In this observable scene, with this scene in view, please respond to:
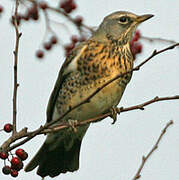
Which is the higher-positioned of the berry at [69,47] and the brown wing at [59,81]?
the berry at [69,47]

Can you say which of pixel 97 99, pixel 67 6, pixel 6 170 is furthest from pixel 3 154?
pixel 67 6

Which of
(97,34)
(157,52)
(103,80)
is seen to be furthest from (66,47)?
(157,52)

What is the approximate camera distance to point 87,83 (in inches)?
151

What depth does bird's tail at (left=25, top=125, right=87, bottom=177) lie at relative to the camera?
4.15 m

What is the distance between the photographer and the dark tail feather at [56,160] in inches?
163

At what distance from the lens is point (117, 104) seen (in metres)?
4.02

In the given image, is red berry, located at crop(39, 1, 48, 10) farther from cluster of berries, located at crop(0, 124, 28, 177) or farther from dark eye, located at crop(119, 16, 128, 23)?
cluster of berries, located at crop(0, 124, 28, 177)

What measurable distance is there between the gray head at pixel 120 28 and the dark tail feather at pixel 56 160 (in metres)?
1.07

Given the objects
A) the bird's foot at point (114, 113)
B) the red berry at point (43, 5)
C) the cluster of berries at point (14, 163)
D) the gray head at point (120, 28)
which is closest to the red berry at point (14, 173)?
the cluster of berries at point (14, 163)

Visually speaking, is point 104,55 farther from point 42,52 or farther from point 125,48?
point 42,52

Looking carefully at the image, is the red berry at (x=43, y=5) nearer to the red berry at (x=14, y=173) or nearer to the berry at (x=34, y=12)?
the berry at (x=34, y=12)

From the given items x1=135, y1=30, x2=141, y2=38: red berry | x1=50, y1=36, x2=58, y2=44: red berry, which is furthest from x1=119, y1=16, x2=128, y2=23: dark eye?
x1=50, y1=36, x2=58, y2=44: red berry

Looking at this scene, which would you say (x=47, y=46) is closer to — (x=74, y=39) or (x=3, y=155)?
(x=74, y=39)

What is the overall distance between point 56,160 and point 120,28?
1372 mm
